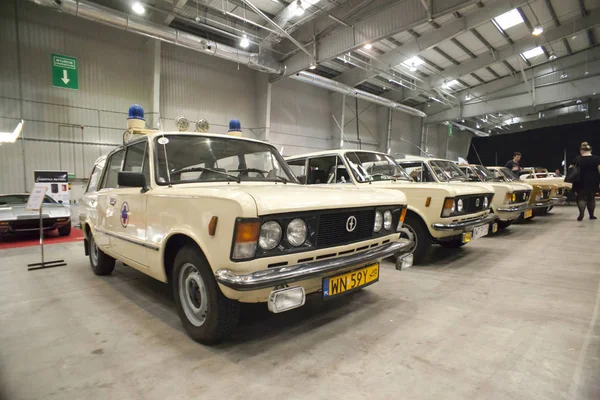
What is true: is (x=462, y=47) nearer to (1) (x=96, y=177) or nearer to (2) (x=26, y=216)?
(1) (x=96, y=177)

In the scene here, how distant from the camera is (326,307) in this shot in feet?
9.37

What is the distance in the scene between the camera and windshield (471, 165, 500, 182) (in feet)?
24.8

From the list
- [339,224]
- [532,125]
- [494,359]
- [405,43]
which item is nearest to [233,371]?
[339,224]

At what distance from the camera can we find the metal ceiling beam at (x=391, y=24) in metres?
8.19

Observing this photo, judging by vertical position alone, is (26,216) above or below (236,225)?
below

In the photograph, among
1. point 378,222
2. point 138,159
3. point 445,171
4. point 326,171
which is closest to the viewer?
point 378,222

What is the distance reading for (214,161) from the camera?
282 cm

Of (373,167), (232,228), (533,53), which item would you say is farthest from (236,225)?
(533,53)

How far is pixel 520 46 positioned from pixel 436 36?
14.4 feet

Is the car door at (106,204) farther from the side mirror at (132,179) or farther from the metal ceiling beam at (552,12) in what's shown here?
the metal ceiling beam at (552,12)

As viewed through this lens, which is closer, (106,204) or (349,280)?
(349,280)

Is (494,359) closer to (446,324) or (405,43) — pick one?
(446,324)

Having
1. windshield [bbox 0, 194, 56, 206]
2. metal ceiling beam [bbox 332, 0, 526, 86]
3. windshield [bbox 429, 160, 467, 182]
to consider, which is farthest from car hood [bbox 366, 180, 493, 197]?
windshield [bbox 0, 194, 56, 206]

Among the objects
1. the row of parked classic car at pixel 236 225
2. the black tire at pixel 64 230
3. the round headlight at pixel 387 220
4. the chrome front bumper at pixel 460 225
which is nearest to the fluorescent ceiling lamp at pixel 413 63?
the chrome front bumper at pixel 460 225
